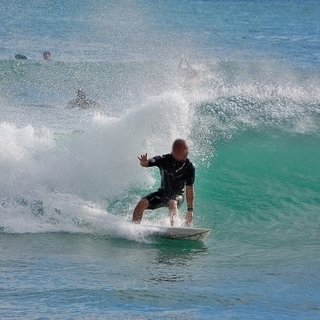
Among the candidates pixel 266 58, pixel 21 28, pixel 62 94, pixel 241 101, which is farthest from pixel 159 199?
pixel 21 28

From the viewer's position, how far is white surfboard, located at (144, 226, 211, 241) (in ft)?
33.8

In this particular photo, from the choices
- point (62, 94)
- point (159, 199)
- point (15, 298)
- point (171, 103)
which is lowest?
point (15, 298)

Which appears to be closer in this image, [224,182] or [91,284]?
A: [91,284]

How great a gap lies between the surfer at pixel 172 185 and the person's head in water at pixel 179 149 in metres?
0.07

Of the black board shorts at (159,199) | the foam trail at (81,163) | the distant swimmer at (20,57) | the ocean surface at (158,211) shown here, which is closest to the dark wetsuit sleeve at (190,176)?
the black board shorts at (159,199)

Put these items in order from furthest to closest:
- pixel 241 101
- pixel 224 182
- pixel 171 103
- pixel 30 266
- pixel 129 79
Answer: pixel 129 79 < pixel 241 101 < pixel 224 182 < pixel 171 103 < pixel 30 266

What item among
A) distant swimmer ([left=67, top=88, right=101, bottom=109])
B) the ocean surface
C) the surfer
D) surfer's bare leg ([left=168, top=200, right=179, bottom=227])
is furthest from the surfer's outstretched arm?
distant swimmer ([left=67, top=88, right=101, bottom=109])

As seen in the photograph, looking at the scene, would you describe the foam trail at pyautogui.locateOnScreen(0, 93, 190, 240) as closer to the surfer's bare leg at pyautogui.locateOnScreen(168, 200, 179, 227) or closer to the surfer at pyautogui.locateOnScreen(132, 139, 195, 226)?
the surfer at pyautogui.locateOnScreen(132, 139, 195, 226)

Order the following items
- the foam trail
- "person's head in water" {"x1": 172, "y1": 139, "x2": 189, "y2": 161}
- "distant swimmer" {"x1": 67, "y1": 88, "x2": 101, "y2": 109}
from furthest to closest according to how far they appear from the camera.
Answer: "distant swimmer" {"x1": 67, "y1": 88, "x2": 101, "y2": 109}, the foam trail, "person's head in water" {"x1": 172, "y1": 139, "x2": 189, "y2": 161}

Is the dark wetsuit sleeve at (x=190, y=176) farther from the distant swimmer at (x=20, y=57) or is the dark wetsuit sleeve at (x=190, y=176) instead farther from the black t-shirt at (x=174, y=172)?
the distant swimmer at (x=20, y=57)

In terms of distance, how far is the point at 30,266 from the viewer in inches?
362

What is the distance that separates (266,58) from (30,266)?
83.6 ft

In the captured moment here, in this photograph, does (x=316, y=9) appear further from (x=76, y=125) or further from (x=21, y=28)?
(x=76, y=125)

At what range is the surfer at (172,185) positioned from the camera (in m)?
10.4
